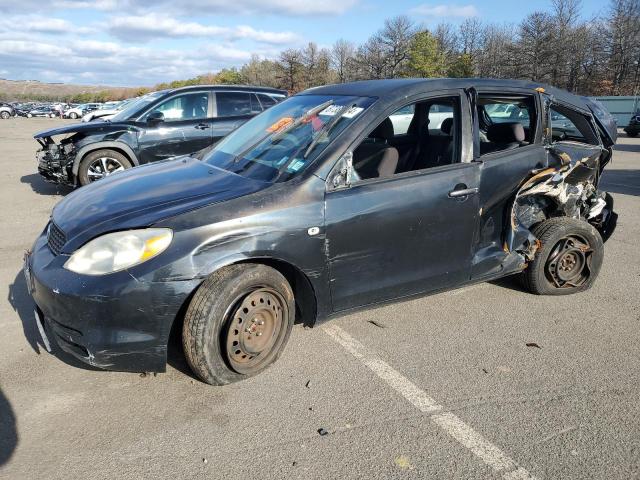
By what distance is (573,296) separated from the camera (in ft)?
14.9

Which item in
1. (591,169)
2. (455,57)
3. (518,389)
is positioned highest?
(455,57)

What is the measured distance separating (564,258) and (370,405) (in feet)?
8.30

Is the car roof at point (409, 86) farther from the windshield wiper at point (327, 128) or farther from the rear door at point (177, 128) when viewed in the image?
the rear door at point (177, 128)

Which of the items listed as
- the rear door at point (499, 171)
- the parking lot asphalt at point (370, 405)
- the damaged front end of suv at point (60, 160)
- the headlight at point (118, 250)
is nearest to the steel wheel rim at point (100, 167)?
the damaged front end of suv at point (60, 160)

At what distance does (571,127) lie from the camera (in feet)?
15.6

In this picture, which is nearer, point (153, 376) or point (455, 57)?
point (153, 376)

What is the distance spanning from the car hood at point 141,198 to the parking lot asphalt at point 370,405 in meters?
0.96

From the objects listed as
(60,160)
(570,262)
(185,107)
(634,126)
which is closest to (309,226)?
(570,262)

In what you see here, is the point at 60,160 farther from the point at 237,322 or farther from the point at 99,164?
the point at 237,322

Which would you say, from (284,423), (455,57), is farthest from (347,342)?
(455,57)

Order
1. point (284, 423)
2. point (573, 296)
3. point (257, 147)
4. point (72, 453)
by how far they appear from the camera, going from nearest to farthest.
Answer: point (72, 453), point (284, 423), point (257, 147), point (573, 296)

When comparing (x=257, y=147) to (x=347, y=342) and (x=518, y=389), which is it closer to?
(x=347, y=342)

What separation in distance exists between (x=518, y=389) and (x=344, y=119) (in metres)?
2.06

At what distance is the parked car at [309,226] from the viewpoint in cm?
274
